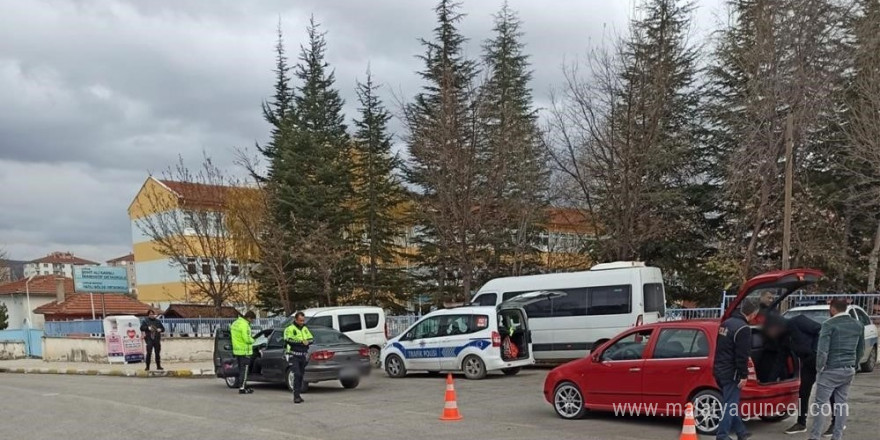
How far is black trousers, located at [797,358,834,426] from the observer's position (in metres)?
8.78

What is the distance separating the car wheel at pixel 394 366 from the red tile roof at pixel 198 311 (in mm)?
19127

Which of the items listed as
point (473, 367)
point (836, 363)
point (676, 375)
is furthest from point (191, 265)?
point (836, 363)

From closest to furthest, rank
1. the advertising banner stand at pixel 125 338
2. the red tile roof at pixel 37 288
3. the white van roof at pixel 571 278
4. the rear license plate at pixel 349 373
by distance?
the rear license plate at pixel 349 373, the white van roof at pixel 571 278, the advertising banner stand at pixel 125 338, the red tile roof at pixel 37 288

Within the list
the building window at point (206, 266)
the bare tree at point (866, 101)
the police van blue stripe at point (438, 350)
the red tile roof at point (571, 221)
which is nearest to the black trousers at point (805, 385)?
the police van blue stripe at point (438, 350)

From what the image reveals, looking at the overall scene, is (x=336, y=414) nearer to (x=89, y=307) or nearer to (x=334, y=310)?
(x=334, y=310)

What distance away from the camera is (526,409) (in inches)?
455

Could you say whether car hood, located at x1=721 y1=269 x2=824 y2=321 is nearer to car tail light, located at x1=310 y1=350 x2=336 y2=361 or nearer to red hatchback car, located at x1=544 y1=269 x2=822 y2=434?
red hatchback car, located at x1=544 y1=269 x2=822 y2=434

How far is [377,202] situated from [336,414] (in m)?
25.3

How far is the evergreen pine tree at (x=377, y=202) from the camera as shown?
35.6m

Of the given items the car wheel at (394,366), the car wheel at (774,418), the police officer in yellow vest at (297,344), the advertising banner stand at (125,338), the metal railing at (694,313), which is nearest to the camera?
the car wheel at (774,418)

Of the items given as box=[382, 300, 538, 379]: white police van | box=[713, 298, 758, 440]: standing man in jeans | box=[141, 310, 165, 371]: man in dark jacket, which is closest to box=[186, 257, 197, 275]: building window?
box=[141, 310, 165, 371]: man in dark jacket

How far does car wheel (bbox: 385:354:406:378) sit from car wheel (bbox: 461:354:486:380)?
1847 millimetres

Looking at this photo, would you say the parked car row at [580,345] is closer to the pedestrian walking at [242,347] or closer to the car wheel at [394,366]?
the car wheel at [394,366]

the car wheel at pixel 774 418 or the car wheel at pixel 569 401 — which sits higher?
the car wheel at pixel 569 401
